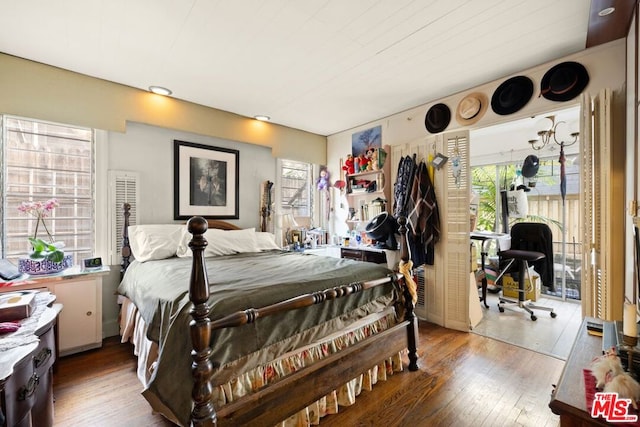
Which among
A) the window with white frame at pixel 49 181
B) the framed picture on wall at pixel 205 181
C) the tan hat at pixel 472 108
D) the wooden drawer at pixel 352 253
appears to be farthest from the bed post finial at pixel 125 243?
the tan hat at pixel 472 108

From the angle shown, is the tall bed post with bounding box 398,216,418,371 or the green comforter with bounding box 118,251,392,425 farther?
the tall bed post with bounding box 398,216,418,371

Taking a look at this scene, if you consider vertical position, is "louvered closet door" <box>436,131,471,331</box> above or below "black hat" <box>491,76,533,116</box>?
below

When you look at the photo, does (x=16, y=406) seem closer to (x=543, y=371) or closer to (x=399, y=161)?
(x=543, y=371)

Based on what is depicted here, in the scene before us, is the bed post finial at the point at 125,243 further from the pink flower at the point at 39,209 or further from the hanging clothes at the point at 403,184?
the hanging clothes at the point at 403,184

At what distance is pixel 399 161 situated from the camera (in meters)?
3.66

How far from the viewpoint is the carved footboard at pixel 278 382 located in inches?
48.8

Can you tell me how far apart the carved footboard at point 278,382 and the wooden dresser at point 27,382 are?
0.60 metres

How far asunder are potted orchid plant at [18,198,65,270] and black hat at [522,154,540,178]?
5836 mm

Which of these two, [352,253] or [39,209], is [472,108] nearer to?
[352,253]

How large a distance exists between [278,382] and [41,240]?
2549mm

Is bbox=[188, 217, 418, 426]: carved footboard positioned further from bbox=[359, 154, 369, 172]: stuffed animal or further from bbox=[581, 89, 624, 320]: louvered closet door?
bbox=[359, 154, 369, 172]: stuffed animal

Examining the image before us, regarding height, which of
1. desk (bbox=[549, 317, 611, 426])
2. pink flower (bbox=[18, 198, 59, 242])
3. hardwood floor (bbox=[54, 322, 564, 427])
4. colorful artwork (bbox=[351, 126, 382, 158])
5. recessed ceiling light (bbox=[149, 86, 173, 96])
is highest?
recessed ceiling light (bbox=[149, 86, 173, 96])

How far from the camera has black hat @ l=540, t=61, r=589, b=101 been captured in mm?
2414

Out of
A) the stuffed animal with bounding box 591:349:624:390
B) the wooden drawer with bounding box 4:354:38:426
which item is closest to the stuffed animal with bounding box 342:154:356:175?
the stuffed animal with bounding box 591:349:624:390
